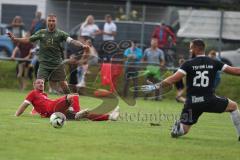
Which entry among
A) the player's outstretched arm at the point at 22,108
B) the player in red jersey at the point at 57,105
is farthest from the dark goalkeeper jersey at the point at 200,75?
the player's outstretched arm at the point at 22,108

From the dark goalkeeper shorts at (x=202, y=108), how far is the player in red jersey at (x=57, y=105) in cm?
298

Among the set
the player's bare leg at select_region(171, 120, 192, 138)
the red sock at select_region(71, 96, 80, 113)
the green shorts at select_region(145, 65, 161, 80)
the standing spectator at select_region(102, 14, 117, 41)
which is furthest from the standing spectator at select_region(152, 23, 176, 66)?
the player's bare leg at select_region(171, 120, 192, 138)

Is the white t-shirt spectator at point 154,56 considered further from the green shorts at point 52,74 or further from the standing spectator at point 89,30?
the green shorts at point 52,74

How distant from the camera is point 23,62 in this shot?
2608 centimetres

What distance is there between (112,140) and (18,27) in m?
15.3

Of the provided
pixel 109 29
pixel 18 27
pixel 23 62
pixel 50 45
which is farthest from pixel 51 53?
pixel 18 27

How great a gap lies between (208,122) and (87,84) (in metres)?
8.41

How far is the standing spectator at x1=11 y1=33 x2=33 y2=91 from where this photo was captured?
25953 millimetres

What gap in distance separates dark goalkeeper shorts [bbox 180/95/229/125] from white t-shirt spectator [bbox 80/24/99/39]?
14034mm

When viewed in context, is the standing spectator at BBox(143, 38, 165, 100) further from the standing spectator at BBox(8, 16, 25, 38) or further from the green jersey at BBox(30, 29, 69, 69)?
the green jersey at BBox(30, 29, 69, 69)

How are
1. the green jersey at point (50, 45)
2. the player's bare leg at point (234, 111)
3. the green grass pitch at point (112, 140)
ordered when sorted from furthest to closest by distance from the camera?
the green jersey at point (50, 45) < the player's bare leg at point (234, 111) < the green grass pitch at point (112, 140)

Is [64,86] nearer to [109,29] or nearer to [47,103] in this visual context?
[47,103]

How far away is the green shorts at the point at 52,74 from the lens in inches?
671

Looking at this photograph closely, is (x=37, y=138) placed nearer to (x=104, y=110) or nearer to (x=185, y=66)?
(x=185, y=66)
